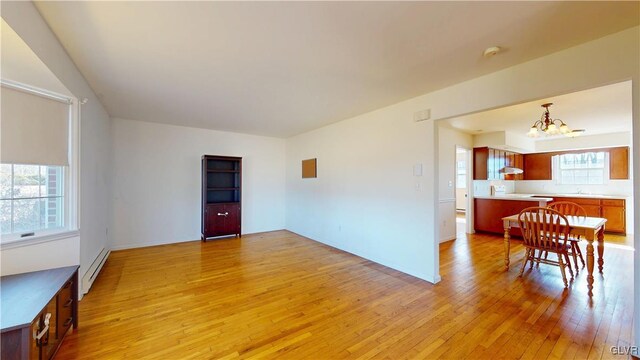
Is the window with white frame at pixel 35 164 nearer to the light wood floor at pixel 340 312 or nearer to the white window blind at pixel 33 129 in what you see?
the white window blind at pixel 33 129

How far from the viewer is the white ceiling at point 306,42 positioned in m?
1.65

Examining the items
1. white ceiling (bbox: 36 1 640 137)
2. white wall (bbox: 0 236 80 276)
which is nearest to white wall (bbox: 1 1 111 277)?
white wall (bbox: 0 236 80 276)

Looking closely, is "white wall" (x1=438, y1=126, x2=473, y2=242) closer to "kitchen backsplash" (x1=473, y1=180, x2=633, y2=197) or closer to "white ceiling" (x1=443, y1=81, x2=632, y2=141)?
"white ceiling" (x1=443, y1=81, x2=632, y2=141)

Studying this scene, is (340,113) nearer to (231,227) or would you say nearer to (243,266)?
(243,266)

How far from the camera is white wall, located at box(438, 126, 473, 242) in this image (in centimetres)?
526

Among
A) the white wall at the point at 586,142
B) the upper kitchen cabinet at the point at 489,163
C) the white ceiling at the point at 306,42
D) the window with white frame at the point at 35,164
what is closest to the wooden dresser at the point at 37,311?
the window with white frame at the point at 35,164

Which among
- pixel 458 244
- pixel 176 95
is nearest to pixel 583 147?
pixel 458 244

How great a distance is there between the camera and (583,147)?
250 inches

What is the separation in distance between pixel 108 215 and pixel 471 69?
19.0ft

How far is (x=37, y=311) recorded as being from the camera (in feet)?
Answer: 4.83

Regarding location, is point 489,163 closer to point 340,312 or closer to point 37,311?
point 340,312

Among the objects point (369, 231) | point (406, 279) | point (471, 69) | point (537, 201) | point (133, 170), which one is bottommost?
point (406, 279)

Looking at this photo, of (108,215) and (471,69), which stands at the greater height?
(471,69)

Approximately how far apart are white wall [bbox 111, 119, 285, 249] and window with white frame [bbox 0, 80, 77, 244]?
2421 millimetres
